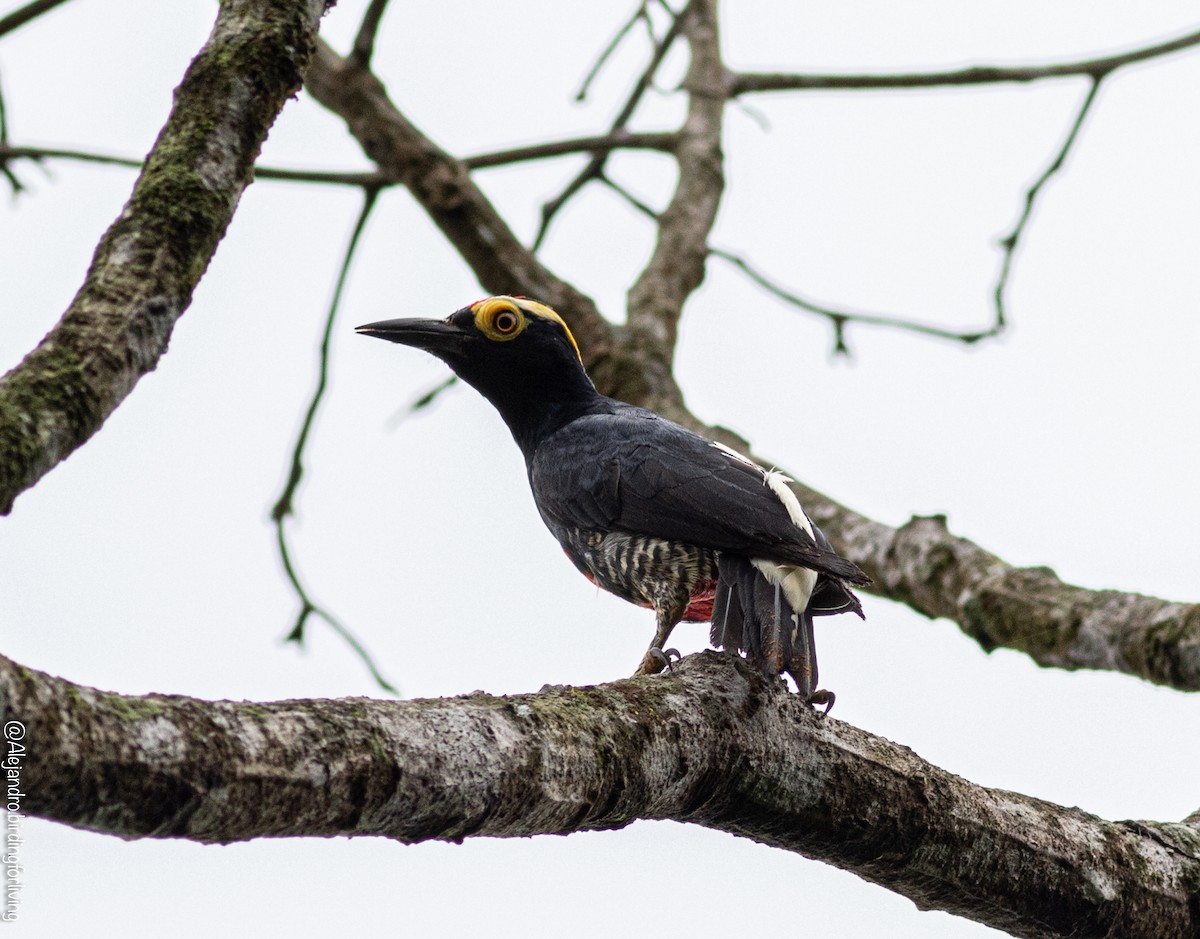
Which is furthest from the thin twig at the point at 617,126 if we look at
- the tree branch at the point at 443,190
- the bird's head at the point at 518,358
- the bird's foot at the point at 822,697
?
the bird's foot at the point at 822,697

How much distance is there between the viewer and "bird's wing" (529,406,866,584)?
3918 mm

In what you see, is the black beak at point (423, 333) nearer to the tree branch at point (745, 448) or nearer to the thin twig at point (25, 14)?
the tree branch at point (745, 448)

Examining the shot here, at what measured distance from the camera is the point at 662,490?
4293mm

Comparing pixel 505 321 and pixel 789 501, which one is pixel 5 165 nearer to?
pixel 505 321

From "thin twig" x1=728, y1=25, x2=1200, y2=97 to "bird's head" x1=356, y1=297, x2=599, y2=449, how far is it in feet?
6.78

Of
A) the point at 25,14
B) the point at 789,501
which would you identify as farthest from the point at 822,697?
the point at 25,14

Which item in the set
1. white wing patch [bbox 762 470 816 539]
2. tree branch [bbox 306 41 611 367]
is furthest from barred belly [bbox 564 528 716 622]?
tree branch [bbox 306 41 611 367]

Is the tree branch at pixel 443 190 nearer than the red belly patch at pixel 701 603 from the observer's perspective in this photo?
No

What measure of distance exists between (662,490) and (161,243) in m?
2.15

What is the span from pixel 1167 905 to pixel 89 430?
103 inches

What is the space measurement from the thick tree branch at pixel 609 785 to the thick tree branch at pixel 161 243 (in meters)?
0.49

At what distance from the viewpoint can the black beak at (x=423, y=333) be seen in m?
5.04

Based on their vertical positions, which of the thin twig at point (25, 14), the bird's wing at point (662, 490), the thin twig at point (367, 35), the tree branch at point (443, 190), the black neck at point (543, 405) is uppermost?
the thin twig at point (367, 35)

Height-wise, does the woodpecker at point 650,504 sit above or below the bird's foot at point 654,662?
above
